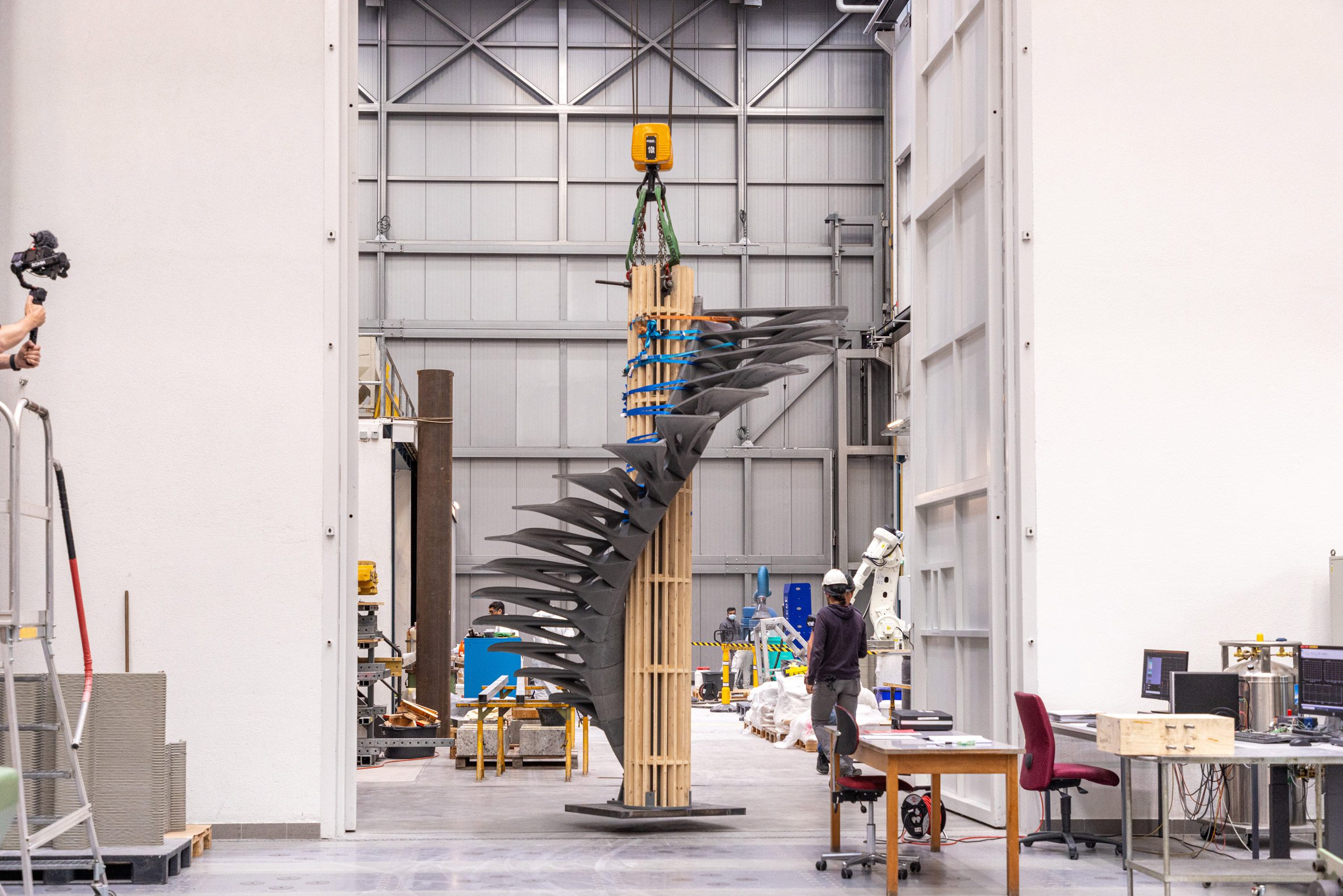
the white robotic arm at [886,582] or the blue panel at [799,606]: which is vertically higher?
the white robotic arm at [886,582]

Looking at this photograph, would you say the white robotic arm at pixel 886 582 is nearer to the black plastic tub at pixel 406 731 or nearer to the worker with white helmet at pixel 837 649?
the worker with white helmet at pixel 837 649

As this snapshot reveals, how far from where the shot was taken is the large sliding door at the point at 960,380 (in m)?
7.47

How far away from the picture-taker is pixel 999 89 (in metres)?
7.56

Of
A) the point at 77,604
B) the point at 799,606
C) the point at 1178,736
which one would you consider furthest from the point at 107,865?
the point at 799,606

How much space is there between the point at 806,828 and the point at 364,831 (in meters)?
2.55

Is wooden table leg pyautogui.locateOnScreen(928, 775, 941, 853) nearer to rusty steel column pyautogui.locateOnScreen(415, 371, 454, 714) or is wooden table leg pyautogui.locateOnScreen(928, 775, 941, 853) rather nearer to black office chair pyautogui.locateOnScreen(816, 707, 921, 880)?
black office chair pyautogui.locateOnScreen(816, 707, 921, 880)

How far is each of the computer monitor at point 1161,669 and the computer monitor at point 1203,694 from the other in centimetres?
30

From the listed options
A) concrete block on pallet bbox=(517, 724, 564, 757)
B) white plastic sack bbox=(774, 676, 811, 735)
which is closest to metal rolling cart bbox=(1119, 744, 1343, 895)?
concrete block on pallet bbox=(517, 724, 564, 757)

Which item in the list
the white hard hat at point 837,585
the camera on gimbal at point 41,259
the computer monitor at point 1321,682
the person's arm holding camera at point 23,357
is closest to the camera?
the person's arm holding camera at point 23,357

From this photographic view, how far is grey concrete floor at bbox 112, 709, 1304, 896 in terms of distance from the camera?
5.89m

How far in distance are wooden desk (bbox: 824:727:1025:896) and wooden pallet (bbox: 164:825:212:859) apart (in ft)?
11.1

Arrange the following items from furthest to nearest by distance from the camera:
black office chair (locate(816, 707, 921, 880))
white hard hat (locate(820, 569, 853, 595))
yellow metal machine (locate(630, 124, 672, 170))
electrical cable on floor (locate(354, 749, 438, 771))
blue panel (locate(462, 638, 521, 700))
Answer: blue panel (locate(462, 638, 521, 700)), electrical cable on floor (locate(354, 749, 438, 771)), white hard hat (locate(820, 569, 853, 595)), yellow metal machine (locate(630, 124, 672, 170)), black office chair (locate(816, 707, 921, 880))

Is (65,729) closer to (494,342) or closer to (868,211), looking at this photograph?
(494,342)

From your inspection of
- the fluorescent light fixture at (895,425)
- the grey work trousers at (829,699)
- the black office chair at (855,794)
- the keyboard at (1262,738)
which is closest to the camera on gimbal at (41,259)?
the black office chair at (855,794)
